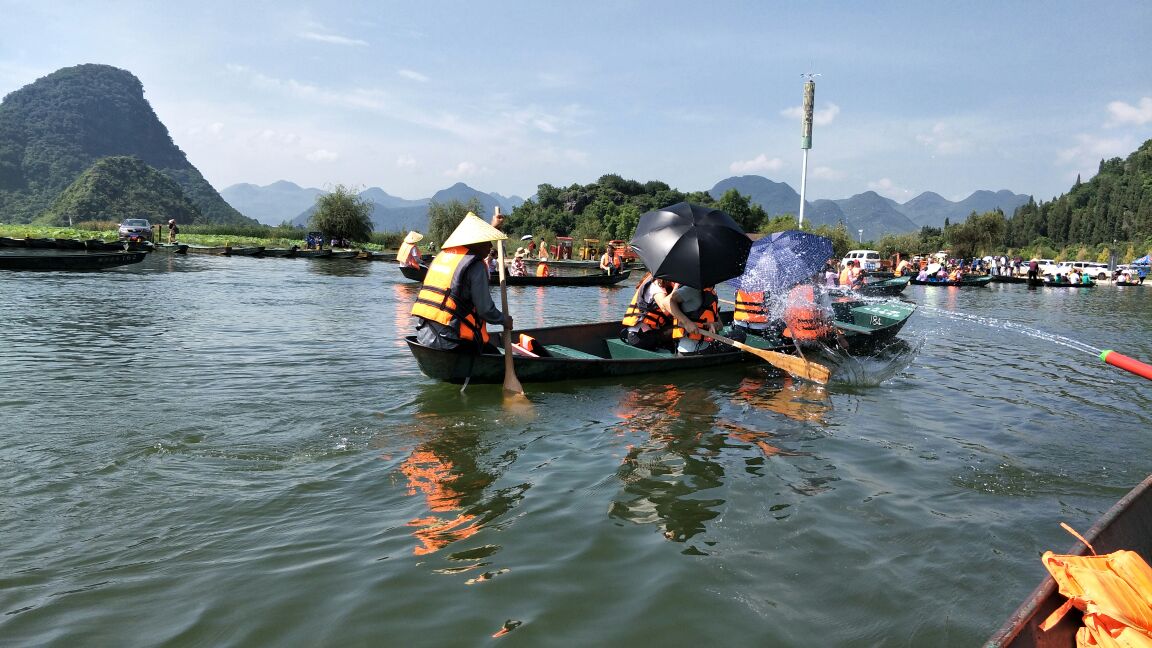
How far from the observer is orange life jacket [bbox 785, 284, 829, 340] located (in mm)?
11555

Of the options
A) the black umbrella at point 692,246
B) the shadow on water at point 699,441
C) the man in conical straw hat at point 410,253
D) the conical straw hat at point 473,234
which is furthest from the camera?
the man in conical straw hat at point 410,253

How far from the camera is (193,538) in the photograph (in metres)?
4.38

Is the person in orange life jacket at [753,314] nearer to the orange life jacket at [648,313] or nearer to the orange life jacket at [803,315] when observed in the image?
the orange life jacket at [803,315]

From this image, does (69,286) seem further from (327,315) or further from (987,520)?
(987,520)

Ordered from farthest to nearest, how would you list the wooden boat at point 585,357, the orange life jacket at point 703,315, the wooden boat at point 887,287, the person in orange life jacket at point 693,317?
the wooden boat at point 887,287 → the orange life jacket at point 703,315 → the person in orange life jacket at point 693,317 → the wooden boat at point 585,357

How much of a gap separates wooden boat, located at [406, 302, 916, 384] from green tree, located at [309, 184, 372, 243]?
48168mm

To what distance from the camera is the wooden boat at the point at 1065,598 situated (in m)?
2.40

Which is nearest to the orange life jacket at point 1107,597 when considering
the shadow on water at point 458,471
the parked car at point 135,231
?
the shadow on water at point 458,471

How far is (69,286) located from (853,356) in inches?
800

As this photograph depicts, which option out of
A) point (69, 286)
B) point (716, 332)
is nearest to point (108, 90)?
point (69, 286)

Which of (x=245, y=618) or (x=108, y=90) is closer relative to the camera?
(x=245, y=618)

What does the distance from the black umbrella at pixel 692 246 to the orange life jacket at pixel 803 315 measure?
101 inches

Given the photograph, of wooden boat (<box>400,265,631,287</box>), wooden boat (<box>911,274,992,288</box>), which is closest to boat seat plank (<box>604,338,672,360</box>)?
wooden boat (<box>400,265,631,287</box>)

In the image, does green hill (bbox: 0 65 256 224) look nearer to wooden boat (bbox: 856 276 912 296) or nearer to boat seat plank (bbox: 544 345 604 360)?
wooden boat (bbox: 856 276 912 296)
